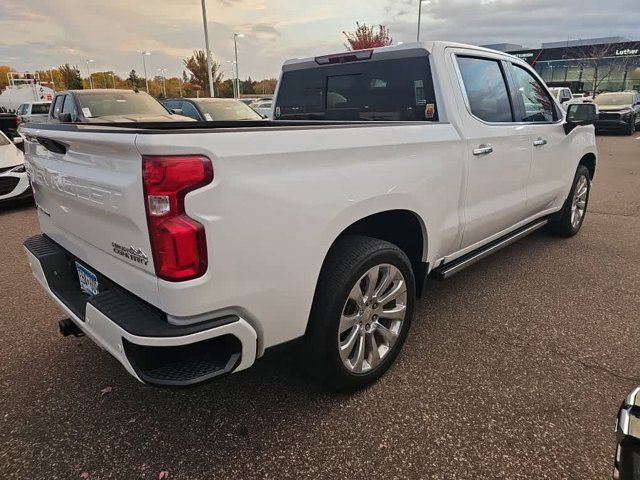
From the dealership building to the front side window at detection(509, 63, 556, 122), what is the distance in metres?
41.3

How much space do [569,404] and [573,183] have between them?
10.6ft

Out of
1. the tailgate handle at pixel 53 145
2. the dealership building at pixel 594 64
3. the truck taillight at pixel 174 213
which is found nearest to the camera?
the truck taillight at pixel 174 213

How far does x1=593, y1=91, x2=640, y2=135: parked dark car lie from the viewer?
1827cm

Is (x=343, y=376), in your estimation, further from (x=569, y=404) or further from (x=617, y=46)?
(x=617, y=46)

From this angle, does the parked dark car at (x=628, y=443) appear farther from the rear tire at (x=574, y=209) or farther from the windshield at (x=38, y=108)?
the windshield at (x=38, y=108)

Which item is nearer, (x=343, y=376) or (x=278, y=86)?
(x=343, y=376)

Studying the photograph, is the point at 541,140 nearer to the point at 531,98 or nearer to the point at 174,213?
the point at 531,98

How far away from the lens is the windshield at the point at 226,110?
1127 centimetres

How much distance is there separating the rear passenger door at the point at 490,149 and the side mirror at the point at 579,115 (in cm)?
99

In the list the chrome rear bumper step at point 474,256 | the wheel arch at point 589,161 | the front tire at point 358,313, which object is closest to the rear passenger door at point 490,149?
the chrome rear bumper step at point 474,256

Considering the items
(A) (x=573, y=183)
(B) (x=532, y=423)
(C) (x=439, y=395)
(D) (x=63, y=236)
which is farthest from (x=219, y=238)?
(A) (x=573, y=183)

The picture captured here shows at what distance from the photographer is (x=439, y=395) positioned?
2.54 m

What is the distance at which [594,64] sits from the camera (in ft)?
138

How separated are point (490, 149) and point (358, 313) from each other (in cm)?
160
